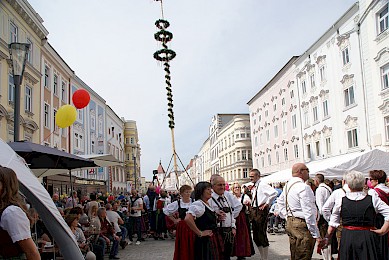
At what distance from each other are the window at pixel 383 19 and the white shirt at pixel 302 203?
19.4 m

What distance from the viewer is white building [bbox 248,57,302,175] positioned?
39.0m

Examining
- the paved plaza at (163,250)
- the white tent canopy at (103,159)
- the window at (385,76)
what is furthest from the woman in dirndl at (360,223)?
the window at (385,76)

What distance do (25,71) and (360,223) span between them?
69.3 ft

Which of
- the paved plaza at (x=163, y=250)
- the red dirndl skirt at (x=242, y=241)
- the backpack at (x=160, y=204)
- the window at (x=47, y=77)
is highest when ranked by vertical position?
the window at (x=47, y=77)

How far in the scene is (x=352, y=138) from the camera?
90.9ft

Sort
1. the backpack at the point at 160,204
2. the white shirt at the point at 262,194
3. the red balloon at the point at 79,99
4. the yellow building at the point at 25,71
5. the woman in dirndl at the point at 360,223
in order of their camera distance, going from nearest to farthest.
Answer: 1. the woman in dirndl at the point at 360,223
2. the white shirt at the point at 262,194
3. the red balloon at the point at 79,99
4. the backpack at the point at 160,204
5. the yellow building at the point at 25,71

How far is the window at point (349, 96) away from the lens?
27.2 m

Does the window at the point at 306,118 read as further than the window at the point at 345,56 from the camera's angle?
Yes

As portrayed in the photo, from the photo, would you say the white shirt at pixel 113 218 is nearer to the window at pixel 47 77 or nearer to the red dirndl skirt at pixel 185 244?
the red dirndl skirt at pixel 185 244

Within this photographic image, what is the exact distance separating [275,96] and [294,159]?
341 inches

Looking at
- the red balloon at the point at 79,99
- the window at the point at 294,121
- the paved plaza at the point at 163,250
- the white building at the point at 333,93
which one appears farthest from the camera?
the window at the point at 294,121

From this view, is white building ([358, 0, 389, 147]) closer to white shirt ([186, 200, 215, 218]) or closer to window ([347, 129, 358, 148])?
window ([347, 129, 358, 148])

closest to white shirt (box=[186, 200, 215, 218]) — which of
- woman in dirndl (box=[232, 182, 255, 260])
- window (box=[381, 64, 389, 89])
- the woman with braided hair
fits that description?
the woman with braided hair

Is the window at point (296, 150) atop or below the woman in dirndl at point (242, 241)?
atop
